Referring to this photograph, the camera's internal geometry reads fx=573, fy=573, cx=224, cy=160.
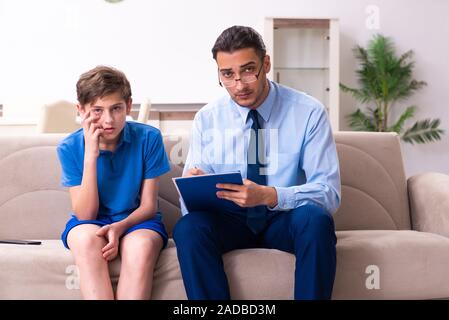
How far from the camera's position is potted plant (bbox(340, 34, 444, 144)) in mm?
5328

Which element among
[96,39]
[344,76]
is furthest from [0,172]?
[344,76]

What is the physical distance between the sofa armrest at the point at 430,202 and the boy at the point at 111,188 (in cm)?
97

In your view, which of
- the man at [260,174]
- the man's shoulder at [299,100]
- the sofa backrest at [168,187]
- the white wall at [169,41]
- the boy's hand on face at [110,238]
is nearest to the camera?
the man at [260,174]

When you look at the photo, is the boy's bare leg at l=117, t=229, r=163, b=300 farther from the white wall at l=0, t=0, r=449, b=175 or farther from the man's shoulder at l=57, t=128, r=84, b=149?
the white wall at l=0, t=0, r=449, b=175

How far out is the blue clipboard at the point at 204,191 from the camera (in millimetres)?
1587

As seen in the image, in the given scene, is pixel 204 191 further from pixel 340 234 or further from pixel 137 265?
pixel 340 234

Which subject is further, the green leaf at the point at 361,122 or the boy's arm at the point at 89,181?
Answer: the green leaf at the point at 361,122

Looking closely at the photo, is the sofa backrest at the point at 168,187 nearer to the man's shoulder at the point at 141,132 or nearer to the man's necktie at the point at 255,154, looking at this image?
the man's shoulder at the point at 141,132

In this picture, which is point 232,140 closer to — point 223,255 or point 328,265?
point 223,255

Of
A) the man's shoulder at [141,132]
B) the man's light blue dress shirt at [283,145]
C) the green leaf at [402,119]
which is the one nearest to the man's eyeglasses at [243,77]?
the man's light blue dress shirt at [283,145]

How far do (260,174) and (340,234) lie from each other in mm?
385

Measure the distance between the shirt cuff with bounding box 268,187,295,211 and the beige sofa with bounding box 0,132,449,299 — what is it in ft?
0.46

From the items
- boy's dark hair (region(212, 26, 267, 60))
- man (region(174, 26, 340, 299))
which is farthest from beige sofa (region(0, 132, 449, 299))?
boy's dark hair (region(212, 26, 267, 60))

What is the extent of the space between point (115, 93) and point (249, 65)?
438 millimetres
